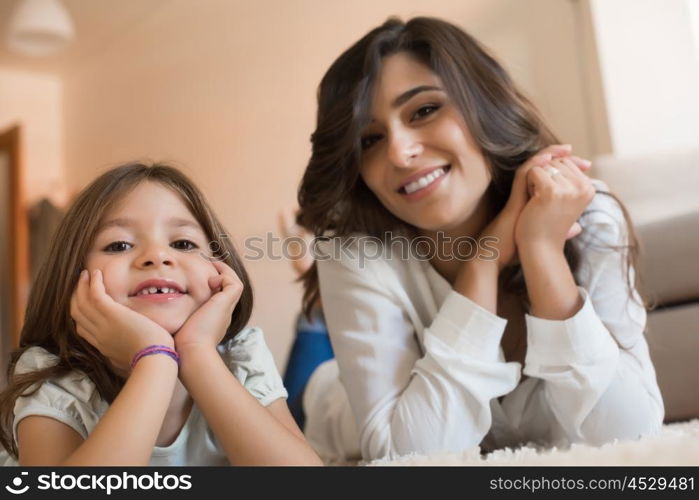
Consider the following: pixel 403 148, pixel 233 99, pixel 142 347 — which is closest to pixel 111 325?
pixel 142 347

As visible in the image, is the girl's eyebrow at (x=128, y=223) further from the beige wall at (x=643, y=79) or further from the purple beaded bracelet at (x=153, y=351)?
the beige wall at (x=643, y=79)

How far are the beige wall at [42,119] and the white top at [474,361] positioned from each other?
0.60 m

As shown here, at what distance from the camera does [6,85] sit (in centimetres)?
168

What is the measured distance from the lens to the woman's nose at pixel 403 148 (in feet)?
2.36

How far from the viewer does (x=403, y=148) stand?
72cm

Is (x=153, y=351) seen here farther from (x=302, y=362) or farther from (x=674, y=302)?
(x=674, y=302)

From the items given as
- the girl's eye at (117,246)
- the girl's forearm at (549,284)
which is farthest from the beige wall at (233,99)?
the girl's forearm at (549,284)

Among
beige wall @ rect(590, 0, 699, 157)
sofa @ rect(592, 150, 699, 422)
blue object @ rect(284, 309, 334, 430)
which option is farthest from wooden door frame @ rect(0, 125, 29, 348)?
beige wall @ rect(590, 0, 699, 157)

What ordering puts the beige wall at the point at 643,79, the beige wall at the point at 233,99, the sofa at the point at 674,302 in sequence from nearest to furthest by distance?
the beige wall at the point at 233,99 → the sofa at the point at 674,302 → the beige wall at the point at 643,79

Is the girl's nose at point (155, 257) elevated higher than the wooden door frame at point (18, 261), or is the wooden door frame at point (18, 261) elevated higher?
the girl's nose at point (155, 257)

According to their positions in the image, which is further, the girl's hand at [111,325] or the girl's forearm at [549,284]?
the girl's forearm at [549,284]

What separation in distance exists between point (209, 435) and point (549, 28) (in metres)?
1.19
